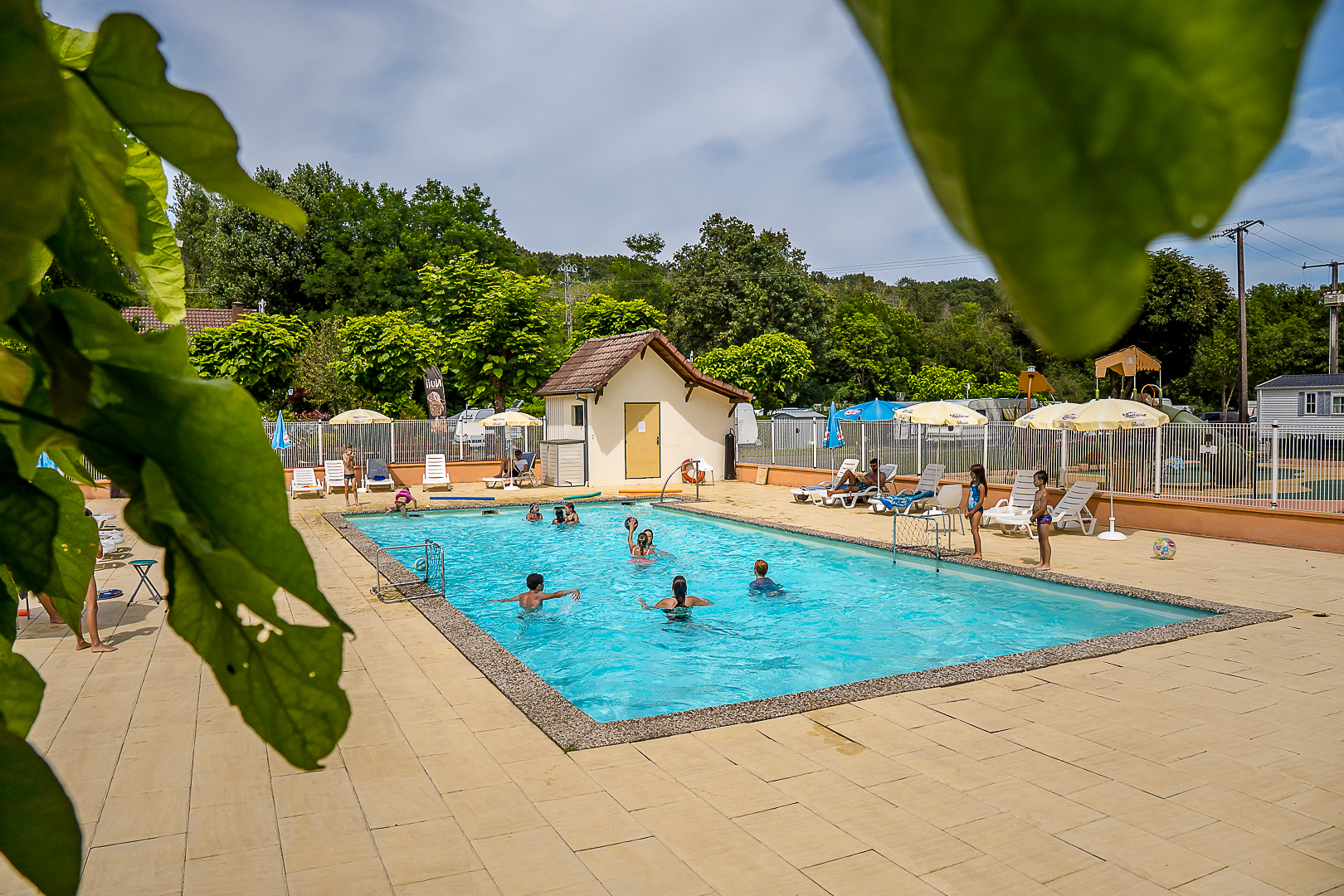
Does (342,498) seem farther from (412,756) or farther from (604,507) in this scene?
(412,756)

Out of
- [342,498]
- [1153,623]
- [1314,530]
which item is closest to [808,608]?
[1153,623]

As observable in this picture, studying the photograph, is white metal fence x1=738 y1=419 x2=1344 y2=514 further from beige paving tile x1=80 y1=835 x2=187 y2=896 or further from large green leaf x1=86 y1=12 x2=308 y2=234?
large green leaf x1=86 y1=12 x2=308 y2=234

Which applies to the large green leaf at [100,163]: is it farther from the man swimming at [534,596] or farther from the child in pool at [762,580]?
the child in pool at [762,580]

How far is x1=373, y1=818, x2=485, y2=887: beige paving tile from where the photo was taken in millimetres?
4953

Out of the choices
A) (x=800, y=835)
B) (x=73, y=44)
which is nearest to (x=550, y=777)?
(x=800, y=835)

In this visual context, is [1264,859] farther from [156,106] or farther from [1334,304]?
[1334,304]

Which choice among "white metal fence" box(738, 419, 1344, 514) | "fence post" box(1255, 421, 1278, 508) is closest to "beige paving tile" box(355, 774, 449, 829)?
"white metal fence" box(738, 419, 1344, 514)

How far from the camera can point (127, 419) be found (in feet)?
1.52

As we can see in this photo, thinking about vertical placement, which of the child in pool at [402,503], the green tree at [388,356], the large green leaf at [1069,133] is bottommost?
the child in pool at [402,503]

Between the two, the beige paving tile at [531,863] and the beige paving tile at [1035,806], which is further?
the beige paving tile at [1035,806]

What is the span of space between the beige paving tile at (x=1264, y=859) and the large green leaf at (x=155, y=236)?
604 centimetres

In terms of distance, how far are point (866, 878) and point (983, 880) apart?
659 mm

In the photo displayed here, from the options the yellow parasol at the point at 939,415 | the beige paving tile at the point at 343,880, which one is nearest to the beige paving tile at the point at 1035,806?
the beige paving tile at the point at 343,880

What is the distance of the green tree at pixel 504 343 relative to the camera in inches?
1318
